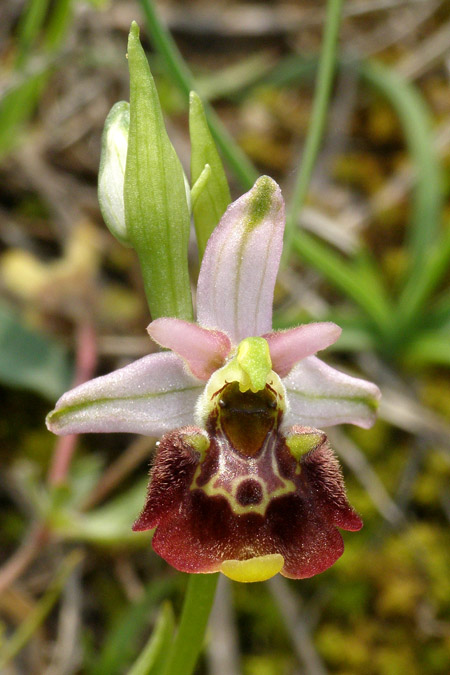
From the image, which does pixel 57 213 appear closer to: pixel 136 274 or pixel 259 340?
pixel 136 274

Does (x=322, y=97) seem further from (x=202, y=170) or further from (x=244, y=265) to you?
(x=244, y=265)

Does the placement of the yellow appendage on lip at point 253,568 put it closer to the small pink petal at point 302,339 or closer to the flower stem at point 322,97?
the small pink petal at point 302,339

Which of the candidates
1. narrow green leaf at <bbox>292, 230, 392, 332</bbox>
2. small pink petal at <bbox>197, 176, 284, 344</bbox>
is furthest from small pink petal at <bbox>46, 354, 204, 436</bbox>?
narrow green leaf at <bbox>292, 230, 392, 332</bbox>

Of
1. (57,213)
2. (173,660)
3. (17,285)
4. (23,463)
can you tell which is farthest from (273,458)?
(57,213)

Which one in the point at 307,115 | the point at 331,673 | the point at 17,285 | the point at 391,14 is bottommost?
the point at 331,673

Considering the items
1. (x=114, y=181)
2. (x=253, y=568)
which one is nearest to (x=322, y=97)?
(x=114, y=181)

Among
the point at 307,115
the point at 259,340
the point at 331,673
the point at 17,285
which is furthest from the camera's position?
the point at 307,115

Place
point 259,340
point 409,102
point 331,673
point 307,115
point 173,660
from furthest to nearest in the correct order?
point 307,115
point 409,102
point 331,673
point 173,660
point 259,340
